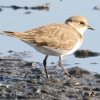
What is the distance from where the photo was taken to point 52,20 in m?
15.7

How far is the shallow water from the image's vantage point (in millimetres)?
13213

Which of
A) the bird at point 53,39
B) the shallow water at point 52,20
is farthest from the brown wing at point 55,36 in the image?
the shallow water at point 52,20

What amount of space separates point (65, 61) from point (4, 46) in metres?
1.54

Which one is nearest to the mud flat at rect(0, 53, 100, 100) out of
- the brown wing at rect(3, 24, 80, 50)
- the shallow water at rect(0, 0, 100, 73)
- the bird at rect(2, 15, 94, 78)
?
the bird at rect(2, 15, 94, 78)

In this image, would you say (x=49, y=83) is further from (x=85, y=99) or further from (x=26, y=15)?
(x=26, y=15)

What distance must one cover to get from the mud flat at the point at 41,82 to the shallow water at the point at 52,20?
1.50 ft

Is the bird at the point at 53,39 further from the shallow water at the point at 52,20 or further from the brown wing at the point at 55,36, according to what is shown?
the shallow water at the point at 52,20

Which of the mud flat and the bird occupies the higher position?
the bird

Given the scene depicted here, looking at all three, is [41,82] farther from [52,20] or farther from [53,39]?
[52,20]

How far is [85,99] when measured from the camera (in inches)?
410

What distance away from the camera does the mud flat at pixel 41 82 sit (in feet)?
34.6

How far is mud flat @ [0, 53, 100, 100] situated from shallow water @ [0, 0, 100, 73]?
0.46m

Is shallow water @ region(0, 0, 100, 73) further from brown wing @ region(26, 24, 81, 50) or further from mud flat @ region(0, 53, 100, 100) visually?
brown wing @ region(26, 24, 81, 50)

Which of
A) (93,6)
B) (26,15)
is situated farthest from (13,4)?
(93,6)
